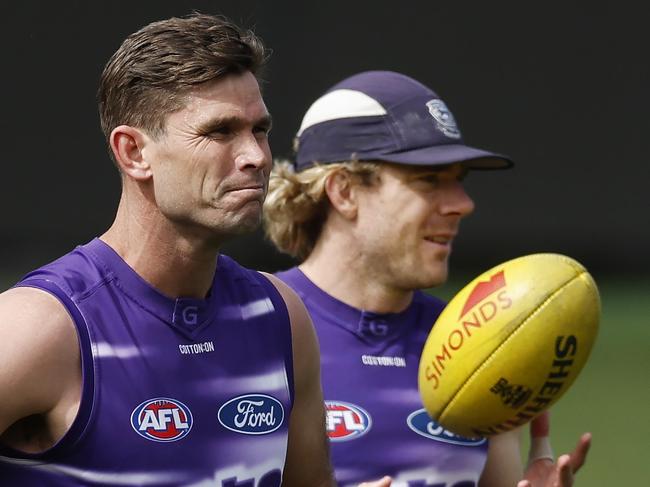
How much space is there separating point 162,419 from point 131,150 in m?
0.65

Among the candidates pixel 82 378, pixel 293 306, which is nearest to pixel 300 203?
pixel 293 306

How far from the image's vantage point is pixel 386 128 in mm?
4031

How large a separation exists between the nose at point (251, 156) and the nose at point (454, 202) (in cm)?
109

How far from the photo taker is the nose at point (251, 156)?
299cm

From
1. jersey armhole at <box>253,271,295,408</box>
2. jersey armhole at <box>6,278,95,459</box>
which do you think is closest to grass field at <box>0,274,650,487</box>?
jersey armhole at <box>253,271,295,408</box>

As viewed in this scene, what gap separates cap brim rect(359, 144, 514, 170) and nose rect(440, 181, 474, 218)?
0.09 m

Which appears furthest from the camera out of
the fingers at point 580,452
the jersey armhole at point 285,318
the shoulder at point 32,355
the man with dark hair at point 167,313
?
the fingers at point 580,452

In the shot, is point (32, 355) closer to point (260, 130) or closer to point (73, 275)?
point (73, 275)

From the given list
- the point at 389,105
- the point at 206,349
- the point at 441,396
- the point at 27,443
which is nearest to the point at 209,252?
the point at 206,349

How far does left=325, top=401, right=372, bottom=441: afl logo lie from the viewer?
375cm

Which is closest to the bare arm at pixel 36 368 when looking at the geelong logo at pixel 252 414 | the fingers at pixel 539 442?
the geelong logo at pixel 252 414

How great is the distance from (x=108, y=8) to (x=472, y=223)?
12.8 ft

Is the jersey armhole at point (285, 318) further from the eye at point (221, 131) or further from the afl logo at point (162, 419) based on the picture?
the eye at point (221, 131)

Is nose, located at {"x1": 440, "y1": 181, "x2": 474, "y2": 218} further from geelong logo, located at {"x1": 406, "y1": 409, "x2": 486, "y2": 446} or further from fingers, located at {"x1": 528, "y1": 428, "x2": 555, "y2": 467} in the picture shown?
A: fingers, located at {"x1": 528, "y1": 428, "x2": 555, "y2": 467}
